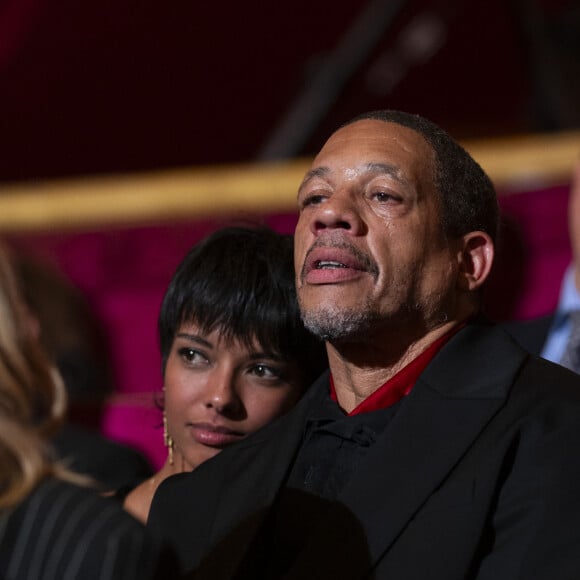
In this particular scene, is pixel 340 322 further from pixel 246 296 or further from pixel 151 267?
A: pixel 151 267

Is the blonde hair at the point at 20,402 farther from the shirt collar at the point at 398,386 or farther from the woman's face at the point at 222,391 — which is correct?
the shirt collar at the point at 398,386

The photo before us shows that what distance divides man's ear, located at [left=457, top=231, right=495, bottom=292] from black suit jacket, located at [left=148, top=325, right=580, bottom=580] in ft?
0.19

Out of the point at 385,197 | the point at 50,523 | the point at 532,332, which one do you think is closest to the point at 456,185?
the point at 385,197

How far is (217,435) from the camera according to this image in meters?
1.26

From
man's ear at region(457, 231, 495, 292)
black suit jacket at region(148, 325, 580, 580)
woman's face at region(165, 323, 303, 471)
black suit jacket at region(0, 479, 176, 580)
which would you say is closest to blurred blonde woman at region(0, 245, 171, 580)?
black suit jacket at region(0, 479, 176, 580)

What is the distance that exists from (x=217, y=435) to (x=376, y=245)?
28 centimetres

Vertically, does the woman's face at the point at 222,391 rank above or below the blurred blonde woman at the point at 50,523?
above

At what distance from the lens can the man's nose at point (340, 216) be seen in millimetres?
1138

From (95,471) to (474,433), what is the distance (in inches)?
26.0

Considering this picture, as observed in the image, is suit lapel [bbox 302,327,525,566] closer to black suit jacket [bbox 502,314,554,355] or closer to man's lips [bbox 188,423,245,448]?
man's lips [bbox 188,423,245,448]

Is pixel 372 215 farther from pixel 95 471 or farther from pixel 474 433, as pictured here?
pixel 95 471

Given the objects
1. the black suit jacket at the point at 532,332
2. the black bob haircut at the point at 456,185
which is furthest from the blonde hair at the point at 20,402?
the black suit jacket at the point at 532,332

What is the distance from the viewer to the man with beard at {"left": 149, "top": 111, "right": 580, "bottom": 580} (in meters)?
0.98

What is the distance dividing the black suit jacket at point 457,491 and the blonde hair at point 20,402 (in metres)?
0.21
